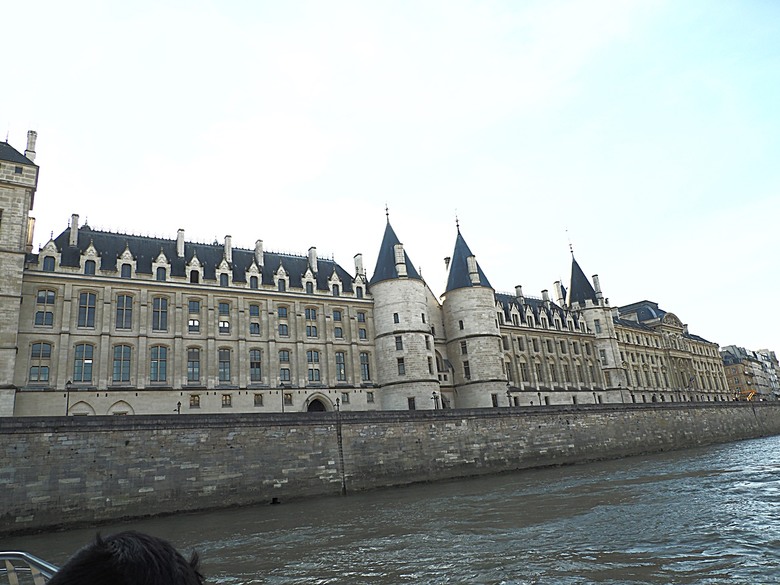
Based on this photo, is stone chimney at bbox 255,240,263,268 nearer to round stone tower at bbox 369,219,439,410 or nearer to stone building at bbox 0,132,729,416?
stone building at bbox 0,132,729,416

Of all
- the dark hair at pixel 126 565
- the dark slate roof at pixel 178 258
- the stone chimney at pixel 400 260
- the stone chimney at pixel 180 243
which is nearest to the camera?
the dark hair at pixel 126 565

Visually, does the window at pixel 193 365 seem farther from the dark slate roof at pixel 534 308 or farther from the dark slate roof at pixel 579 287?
the dark slate roof at pixel 579 287

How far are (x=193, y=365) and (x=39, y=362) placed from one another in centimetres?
908

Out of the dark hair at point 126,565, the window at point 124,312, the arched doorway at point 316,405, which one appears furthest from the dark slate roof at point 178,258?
the dark hair at point 126,565

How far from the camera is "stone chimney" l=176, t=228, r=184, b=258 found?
4288cm

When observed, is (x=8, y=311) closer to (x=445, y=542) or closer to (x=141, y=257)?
(x=141, y=257)

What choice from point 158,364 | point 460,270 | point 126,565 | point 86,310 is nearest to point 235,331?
point 158,364

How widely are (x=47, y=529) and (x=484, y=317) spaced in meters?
38.1

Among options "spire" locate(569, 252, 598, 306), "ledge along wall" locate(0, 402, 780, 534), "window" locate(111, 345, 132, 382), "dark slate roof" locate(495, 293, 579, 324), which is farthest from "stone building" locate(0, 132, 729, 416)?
"spire" locate(569, 252, 598, 306)

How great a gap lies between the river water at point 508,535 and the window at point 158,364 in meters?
14.8

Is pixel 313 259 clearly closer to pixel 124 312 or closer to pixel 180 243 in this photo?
pixel 180 243

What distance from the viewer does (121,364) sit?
37.0 m

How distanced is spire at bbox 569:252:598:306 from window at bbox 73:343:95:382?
179 ft

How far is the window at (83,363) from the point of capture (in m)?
35.6
